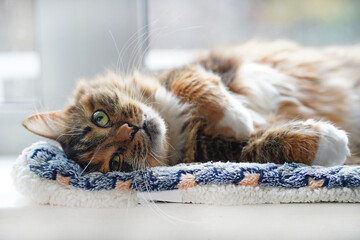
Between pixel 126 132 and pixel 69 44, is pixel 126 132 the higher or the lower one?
the lower one

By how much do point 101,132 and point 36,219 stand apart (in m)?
0.39

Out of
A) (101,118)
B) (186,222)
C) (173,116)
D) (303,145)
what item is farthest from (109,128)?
(303,145)

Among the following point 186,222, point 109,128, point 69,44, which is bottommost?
point 186,222

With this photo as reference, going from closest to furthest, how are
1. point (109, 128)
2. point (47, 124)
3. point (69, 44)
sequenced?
point (109, 128)
point (47, 124)
point (69, 44)

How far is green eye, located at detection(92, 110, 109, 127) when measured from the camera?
1.29m

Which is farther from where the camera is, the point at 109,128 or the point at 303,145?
the point at 109,128

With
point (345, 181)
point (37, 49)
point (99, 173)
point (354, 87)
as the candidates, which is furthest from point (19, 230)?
point (354, 87)

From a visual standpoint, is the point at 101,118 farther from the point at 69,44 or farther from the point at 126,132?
the point at 69,44

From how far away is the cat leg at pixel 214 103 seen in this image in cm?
129

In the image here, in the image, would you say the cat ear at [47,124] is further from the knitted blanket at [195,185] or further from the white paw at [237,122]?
the white paw at [237,122]

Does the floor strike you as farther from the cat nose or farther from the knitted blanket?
the cat nose

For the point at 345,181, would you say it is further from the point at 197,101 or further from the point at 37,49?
the point at 37,49

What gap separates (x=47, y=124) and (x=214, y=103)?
24.0 inches

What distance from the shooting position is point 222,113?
4.23 ft
